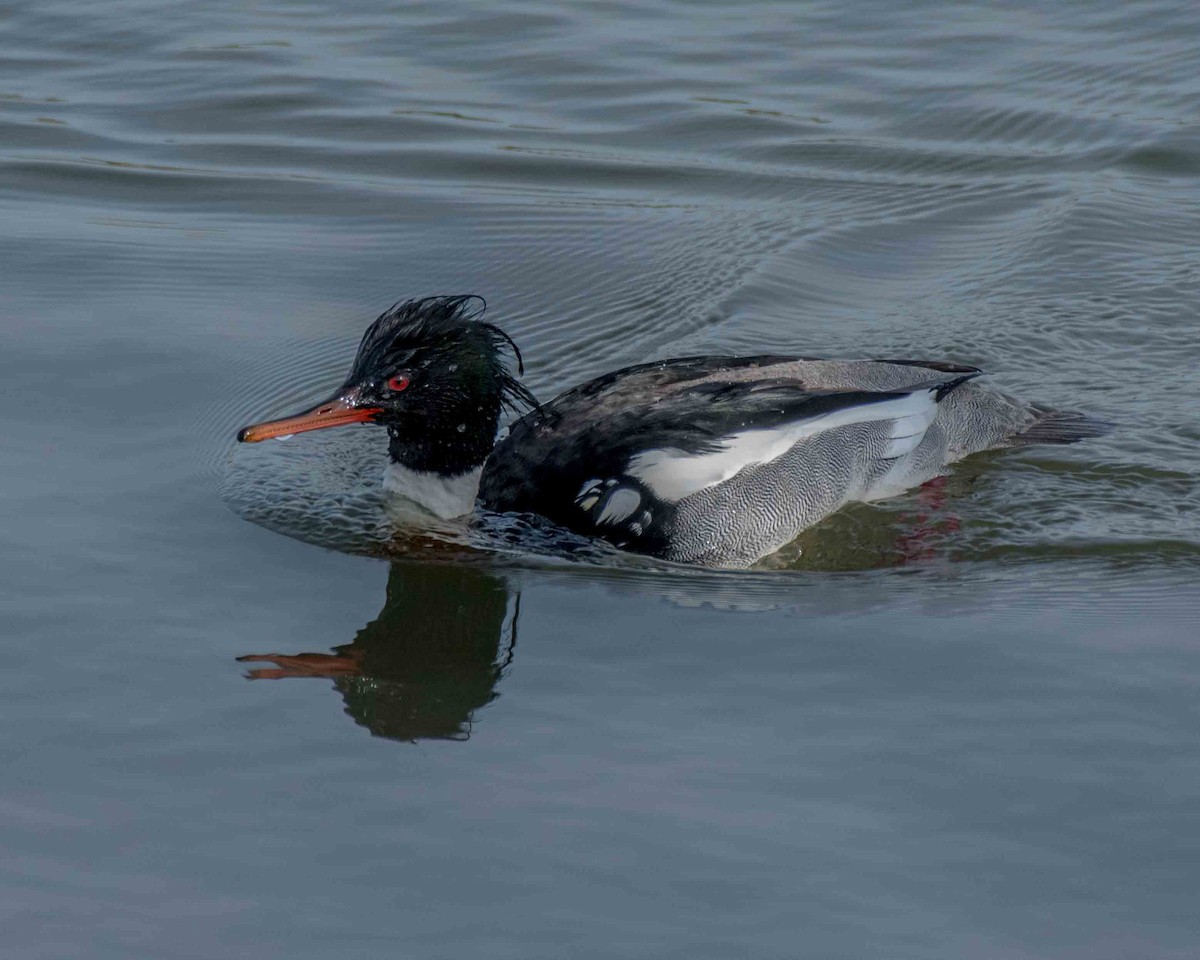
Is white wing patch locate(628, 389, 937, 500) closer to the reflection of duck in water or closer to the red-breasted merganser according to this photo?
the red-breasted merganser

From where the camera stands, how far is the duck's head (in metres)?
6.77

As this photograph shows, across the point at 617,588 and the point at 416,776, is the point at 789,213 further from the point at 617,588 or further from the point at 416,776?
the point at 416,776

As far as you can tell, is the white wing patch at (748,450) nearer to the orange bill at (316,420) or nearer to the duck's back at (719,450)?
the duck's back at (719,450)

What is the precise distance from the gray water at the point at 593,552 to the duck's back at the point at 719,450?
191mm

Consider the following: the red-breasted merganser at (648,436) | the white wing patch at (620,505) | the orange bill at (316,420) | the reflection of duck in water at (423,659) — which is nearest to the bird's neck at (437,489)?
the red-breasted merganser at (648,436)

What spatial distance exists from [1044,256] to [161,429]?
16.4 ft

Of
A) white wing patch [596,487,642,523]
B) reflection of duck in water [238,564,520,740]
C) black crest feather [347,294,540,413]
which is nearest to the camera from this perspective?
reflection of duck in water [238,564,520,740]

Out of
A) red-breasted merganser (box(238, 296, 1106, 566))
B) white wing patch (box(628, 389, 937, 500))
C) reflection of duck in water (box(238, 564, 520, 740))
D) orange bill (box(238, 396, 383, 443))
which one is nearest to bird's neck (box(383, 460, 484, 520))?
red-breasted merganser (box(238, 296, 1106, 566))

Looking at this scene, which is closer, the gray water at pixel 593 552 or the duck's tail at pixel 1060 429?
the gray water at pixel 593 552

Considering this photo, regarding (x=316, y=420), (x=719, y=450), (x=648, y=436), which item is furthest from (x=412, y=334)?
(x=719, y=450)

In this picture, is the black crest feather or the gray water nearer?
the gray water

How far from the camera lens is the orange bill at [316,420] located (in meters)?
6.32

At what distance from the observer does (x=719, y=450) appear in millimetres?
6773

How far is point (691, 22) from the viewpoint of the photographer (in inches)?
561
